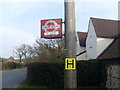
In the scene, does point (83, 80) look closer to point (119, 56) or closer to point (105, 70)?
point (105, 70)

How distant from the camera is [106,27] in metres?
20.7

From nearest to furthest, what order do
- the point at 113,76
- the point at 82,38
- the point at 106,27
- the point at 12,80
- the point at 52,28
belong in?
the point at 52,28 < the point at 113,76 < the point at 12,80 < the point at 106,27 < the point at 82,38

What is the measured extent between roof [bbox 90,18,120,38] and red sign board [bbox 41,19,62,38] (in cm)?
1554

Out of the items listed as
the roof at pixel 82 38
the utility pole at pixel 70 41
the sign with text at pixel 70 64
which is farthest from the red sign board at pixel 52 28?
the roof at pixel 82 38

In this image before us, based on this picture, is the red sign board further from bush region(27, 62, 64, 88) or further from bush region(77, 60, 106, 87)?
bush region(77, 60, 106, 87)

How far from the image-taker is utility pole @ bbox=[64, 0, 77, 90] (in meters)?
3.61

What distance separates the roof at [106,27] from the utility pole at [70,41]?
15794 mm

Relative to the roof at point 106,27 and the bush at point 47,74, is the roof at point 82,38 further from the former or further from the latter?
the bush at point 47,74

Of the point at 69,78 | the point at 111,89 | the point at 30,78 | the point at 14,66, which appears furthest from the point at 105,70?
the point at 14,66

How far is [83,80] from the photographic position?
13.3 m

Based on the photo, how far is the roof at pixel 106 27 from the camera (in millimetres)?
19344

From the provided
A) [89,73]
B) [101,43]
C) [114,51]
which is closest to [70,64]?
[114,51]

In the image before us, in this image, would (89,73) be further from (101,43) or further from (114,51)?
(101,43)

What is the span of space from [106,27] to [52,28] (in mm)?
17910
